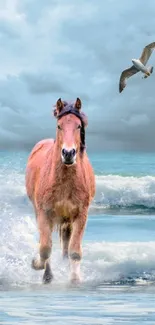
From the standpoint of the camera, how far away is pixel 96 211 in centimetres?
3703

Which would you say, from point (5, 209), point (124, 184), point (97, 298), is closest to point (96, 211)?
point (124, 184)

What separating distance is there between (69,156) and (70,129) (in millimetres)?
540

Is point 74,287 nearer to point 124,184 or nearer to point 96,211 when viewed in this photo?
point 96,211

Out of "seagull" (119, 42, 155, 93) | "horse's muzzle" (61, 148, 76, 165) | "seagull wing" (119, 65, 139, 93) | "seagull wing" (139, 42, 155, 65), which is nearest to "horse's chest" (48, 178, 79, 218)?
"horse's muzzle" (61, 148, 76, 165)

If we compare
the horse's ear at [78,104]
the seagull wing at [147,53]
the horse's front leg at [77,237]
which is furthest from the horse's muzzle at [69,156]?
the seagull wing at [147,53]

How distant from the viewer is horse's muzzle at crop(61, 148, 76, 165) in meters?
12.8

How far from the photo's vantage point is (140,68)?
2619cm

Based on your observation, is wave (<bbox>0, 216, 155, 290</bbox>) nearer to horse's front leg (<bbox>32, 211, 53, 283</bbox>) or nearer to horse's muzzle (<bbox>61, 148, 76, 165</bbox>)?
horse's front leg (<bbox>32, 211, 53, 283</bbox>)

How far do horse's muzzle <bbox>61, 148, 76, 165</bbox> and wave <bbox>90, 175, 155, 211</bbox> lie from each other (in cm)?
2487

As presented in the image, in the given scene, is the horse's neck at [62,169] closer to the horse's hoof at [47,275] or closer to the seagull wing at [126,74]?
the horse's hoof at [47,275]

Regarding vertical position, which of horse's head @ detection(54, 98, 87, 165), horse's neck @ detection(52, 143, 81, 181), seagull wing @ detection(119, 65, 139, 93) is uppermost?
seagull wing @ detection(119, 65, 139, 93)

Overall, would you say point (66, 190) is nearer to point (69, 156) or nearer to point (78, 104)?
point (69, 156)

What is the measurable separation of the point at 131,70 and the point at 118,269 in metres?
9.12

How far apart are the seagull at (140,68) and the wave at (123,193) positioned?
11593mm
